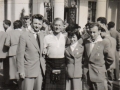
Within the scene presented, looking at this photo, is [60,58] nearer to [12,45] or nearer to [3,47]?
[12,45]

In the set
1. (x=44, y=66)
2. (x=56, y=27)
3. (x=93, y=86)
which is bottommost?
(x=93, y=86)

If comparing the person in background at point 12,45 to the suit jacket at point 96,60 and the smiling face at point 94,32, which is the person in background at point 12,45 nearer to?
the suit jacket at point 96,60

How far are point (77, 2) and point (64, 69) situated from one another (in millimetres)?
13302

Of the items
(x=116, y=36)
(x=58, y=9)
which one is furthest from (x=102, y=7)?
(x=116, y=36)

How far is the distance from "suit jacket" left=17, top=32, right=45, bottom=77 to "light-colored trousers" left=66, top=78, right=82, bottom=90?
0.70 metres

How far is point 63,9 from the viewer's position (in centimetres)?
1498

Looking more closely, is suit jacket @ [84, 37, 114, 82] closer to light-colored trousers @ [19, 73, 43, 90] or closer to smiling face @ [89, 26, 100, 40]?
smiling face @ [89, 26, 100, 40]

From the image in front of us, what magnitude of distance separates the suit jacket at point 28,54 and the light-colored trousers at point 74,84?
0.70 meters

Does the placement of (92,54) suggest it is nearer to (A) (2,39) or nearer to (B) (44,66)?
(B) (44,66)

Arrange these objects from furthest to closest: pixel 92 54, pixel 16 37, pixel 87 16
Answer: pixel 87 16 → pixel 16 37 → pixel 92 54

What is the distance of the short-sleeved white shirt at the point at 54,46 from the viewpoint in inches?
192

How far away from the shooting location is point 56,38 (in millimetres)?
4926

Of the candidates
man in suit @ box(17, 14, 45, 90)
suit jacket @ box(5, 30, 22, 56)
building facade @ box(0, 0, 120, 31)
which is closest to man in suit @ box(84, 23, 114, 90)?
man in suit @ box(17, 14, 45, 90)

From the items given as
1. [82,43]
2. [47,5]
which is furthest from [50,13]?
[82,43]
